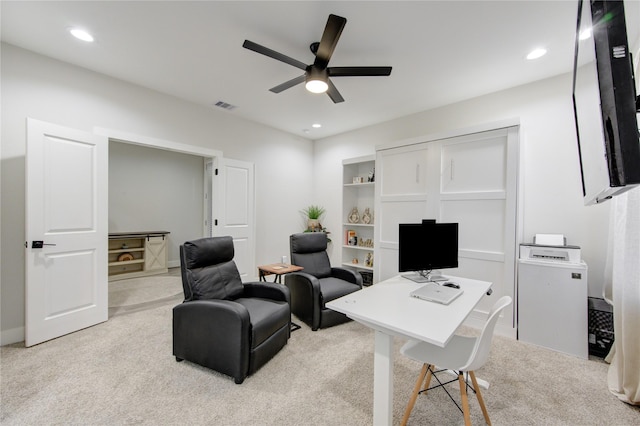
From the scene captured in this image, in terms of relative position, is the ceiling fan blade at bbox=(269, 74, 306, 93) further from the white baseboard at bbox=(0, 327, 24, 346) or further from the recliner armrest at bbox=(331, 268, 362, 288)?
the white baseboard at bbox=(0, 327, 24, 346)

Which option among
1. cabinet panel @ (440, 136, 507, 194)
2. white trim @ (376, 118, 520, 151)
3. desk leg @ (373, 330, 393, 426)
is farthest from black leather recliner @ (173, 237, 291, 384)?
white trim @ (376, 118, 520, 151)

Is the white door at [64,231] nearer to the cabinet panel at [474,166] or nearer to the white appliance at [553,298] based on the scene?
the cabinet panel at [474,166]

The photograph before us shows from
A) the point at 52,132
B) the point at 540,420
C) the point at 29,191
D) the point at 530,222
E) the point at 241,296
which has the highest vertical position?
the point at 52,132

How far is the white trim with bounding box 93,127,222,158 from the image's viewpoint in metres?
3.17

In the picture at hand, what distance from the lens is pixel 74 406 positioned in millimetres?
1778

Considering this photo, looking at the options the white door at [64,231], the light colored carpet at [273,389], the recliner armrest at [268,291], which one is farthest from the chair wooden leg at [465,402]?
the white door at [64,231]

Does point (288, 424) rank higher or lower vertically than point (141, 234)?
lower

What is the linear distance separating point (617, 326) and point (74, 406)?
3.92 m

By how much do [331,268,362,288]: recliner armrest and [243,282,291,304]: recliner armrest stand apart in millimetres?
1068

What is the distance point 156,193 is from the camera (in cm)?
597

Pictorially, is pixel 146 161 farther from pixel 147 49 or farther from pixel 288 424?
pixel 288 424

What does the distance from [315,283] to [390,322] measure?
1.61m

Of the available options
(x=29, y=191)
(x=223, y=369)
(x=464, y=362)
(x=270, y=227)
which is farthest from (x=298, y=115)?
(x=464, y=362)

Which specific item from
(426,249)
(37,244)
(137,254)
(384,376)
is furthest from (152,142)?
(384,376)
